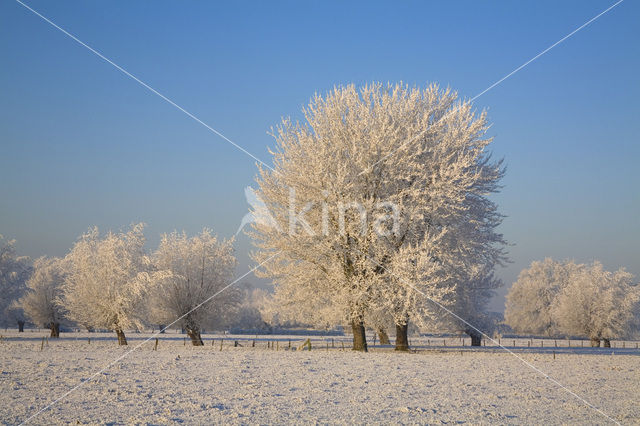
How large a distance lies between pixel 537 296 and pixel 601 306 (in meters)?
37.2

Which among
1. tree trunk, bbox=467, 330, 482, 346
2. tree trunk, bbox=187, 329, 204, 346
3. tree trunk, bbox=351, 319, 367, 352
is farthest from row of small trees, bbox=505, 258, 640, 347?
tree trunk, bbox=187, 329, 204, 346

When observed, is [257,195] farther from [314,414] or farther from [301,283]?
[314,414]

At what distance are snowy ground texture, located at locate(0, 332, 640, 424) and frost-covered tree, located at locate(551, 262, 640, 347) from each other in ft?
145

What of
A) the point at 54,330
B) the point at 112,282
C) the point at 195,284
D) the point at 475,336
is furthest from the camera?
the point at 54,330

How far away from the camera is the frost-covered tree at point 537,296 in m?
99.4

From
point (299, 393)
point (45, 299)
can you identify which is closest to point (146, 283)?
point (45, 299)

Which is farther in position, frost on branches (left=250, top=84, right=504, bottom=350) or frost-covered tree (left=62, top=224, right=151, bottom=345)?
frost-covered tree (left=62, top=224, right=151, bottom=345)

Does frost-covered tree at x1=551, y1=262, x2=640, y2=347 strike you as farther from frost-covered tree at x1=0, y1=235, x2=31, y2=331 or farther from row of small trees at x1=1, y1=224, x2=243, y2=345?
frost-covered tree at x1=0, y1=235, x2=31, y2=331

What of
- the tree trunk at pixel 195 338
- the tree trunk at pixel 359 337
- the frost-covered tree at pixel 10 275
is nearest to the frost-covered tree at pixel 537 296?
the tree trunk at pixel 195 338

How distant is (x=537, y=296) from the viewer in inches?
3949

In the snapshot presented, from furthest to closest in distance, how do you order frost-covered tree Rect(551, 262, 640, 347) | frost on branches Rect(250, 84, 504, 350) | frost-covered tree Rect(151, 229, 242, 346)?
1. frost-covered tree Rect(551, 262, 640, 347)
2. frost-covered tree Rect(151, 229, 242, 346)
3. frost on branches Rect(250, 84, 504, 350)

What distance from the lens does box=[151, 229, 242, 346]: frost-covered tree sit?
165 feet

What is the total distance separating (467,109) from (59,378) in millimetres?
27478

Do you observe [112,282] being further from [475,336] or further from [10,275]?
[475,336]
